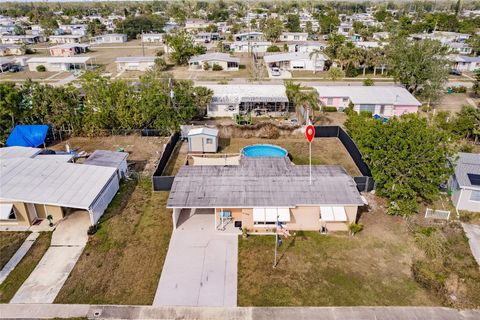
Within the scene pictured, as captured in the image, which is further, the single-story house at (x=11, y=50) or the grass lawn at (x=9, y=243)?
the single-story house at (x=11, y=50)

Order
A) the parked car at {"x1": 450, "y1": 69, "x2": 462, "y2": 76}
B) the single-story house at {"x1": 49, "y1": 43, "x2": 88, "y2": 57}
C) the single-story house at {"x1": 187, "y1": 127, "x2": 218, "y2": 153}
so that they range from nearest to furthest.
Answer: the single-story house at {"x1": 187, "y1": 127, "x2": 218, "y2": 153}
the parked car at {"x1": 450, "y1": 69, "x2": 462, "y2": 76}
the single-story house at {"x1": 49, "y1": 43, "x2": 88, "y2": 57}

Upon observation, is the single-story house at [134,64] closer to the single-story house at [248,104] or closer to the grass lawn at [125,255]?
the single-story house at [248,104]

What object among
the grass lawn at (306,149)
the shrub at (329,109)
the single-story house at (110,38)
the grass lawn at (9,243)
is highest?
the single-story house at (110,38)

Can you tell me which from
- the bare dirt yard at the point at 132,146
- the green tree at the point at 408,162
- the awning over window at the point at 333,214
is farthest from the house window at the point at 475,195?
the bare dirt yard at the point at 132,146

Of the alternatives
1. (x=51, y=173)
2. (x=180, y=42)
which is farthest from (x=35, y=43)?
(x=51, y=173)

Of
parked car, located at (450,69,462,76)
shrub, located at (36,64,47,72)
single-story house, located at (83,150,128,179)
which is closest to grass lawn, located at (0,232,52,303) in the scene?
single-story house, located at (83,150,128,179)

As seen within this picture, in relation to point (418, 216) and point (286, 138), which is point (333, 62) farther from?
point (418, 216)

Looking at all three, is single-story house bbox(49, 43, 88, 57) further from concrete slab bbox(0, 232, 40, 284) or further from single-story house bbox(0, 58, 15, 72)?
concrete slab bbox(0, 232, 40, 284)
